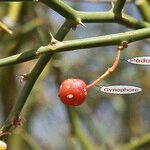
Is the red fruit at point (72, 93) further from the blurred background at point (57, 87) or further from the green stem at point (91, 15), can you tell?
the blurred background at point (57, 87)

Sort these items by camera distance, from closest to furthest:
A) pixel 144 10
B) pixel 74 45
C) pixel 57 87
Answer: pixel 74 45
pixel 144 10
pixel 57 87

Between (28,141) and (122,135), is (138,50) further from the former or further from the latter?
(28,141)

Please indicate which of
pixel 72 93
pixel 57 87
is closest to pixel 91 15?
pixel 72 93

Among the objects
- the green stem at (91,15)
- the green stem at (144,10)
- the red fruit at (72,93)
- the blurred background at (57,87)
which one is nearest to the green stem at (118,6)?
the green stem at (91,15)

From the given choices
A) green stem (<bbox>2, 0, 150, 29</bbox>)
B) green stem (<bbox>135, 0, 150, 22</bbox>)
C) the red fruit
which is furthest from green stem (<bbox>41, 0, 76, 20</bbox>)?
green stem (<bbox>135, 0, 150, 22</bbox>)

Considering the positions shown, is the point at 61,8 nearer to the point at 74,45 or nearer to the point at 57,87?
the point at 74,45

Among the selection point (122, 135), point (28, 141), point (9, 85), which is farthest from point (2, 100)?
point (122, 135)

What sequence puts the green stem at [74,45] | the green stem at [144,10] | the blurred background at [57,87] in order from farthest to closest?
the blurred background at [57,87], the green stem at [144,10], the green stem at [74,45]

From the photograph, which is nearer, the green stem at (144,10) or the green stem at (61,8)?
the green stem at (61,8)
